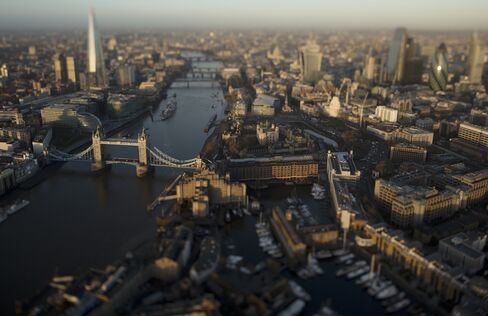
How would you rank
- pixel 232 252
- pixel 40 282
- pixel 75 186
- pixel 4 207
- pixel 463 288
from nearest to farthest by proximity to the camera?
pixel 463 288 < pixel 40 282 < pixel 232 252 < pixel 4 207 < pixel 75 186

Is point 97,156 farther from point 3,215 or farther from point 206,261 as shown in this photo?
point 206,261

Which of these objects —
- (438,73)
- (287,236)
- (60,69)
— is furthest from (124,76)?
(287,236)

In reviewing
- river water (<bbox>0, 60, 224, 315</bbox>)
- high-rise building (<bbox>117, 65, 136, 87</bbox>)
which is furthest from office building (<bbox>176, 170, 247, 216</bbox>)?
high-rise building (<bbox>117, 65, 136, 87</bbox>)

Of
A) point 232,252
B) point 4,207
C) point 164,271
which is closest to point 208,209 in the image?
point 232,252

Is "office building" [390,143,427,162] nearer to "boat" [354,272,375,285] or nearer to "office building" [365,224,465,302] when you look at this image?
"office building" [365,224,465,302]

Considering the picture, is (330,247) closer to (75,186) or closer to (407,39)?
(75,186)

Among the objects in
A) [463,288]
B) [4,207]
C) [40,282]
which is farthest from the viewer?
[4,207]
